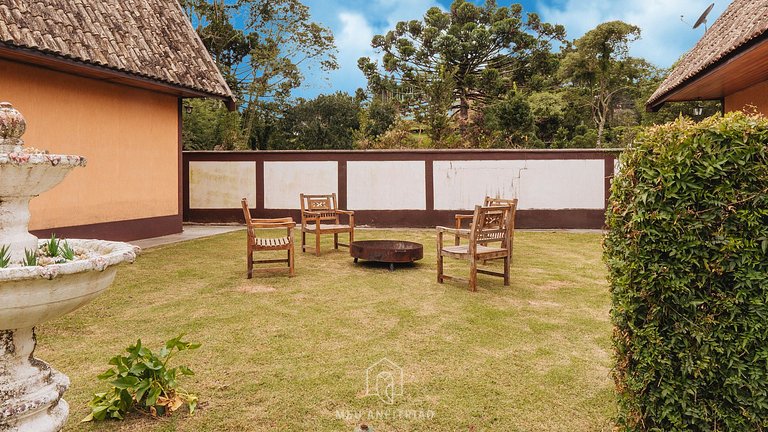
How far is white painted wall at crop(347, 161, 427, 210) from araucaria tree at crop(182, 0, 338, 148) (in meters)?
12.4

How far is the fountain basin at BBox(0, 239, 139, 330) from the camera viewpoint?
5.80ft

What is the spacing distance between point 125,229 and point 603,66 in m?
25.4

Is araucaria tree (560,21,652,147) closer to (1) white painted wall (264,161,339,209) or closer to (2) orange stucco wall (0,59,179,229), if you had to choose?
(1) white painted wall (264,161,339,209)

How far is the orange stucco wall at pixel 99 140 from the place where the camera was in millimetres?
7074

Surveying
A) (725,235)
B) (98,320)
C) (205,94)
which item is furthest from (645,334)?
(205,94)

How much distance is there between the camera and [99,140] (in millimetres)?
8234

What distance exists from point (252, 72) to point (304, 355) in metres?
22.3

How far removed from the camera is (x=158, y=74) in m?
8.28

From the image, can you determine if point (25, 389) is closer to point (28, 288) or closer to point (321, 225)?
point (28, 288)

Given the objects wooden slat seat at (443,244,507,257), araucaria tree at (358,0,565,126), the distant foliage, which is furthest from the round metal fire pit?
araucaria tree at (358,0,565,126)

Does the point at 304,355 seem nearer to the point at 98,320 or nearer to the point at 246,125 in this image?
the point at 98,320

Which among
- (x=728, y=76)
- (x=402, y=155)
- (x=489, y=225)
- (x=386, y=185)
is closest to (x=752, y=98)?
(x=728, y=76)

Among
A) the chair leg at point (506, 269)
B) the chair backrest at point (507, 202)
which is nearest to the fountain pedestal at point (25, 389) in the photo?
the chair leg at point (506, 269)

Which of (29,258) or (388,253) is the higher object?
(29,258)
